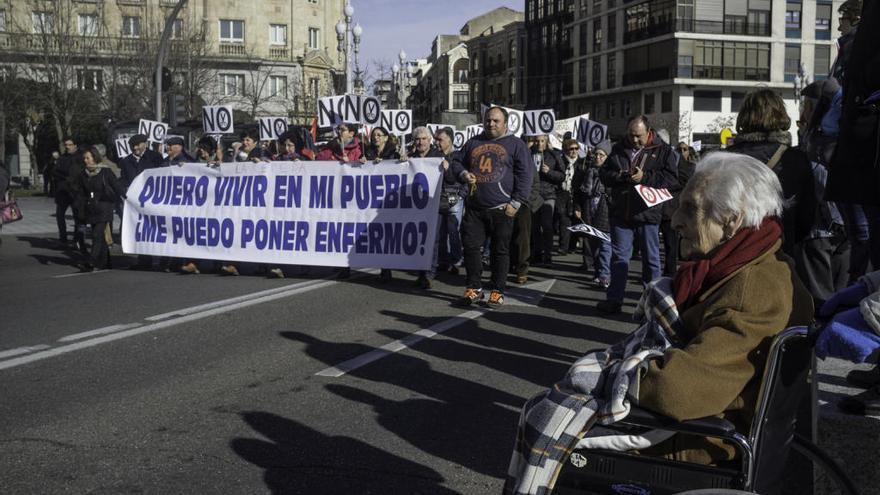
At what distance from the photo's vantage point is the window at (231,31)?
66000 millimetres

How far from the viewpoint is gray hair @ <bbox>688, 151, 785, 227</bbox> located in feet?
10.0

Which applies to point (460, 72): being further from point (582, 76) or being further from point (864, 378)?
point (864, 378)

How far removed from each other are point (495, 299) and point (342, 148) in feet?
16.3

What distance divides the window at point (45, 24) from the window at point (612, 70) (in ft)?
147

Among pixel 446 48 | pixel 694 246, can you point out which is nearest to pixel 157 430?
pixel 694 246

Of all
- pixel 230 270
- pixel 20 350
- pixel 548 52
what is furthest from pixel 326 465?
pixel 548 52

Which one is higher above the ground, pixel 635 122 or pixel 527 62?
pixel 527 62

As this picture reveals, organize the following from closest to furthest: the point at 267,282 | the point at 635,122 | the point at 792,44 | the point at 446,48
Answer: the point at 635,122 → the point at 267,282 → the point at 792,44 → the point at 446,48

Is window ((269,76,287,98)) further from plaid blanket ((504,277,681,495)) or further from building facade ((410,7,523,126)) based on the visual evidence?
plaid blanket ((504,277,681,495))

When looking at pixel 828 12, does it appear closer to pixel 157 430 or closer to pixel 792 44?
pixel 792 44

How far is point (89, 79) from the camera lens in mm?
42000

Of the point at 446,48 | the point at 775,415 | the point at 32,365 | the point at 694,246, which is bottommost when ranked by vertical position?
the point at 32,365

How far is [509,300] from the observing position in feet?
32.2

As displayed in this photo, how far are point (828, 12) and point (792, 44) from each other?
13.1 ft
